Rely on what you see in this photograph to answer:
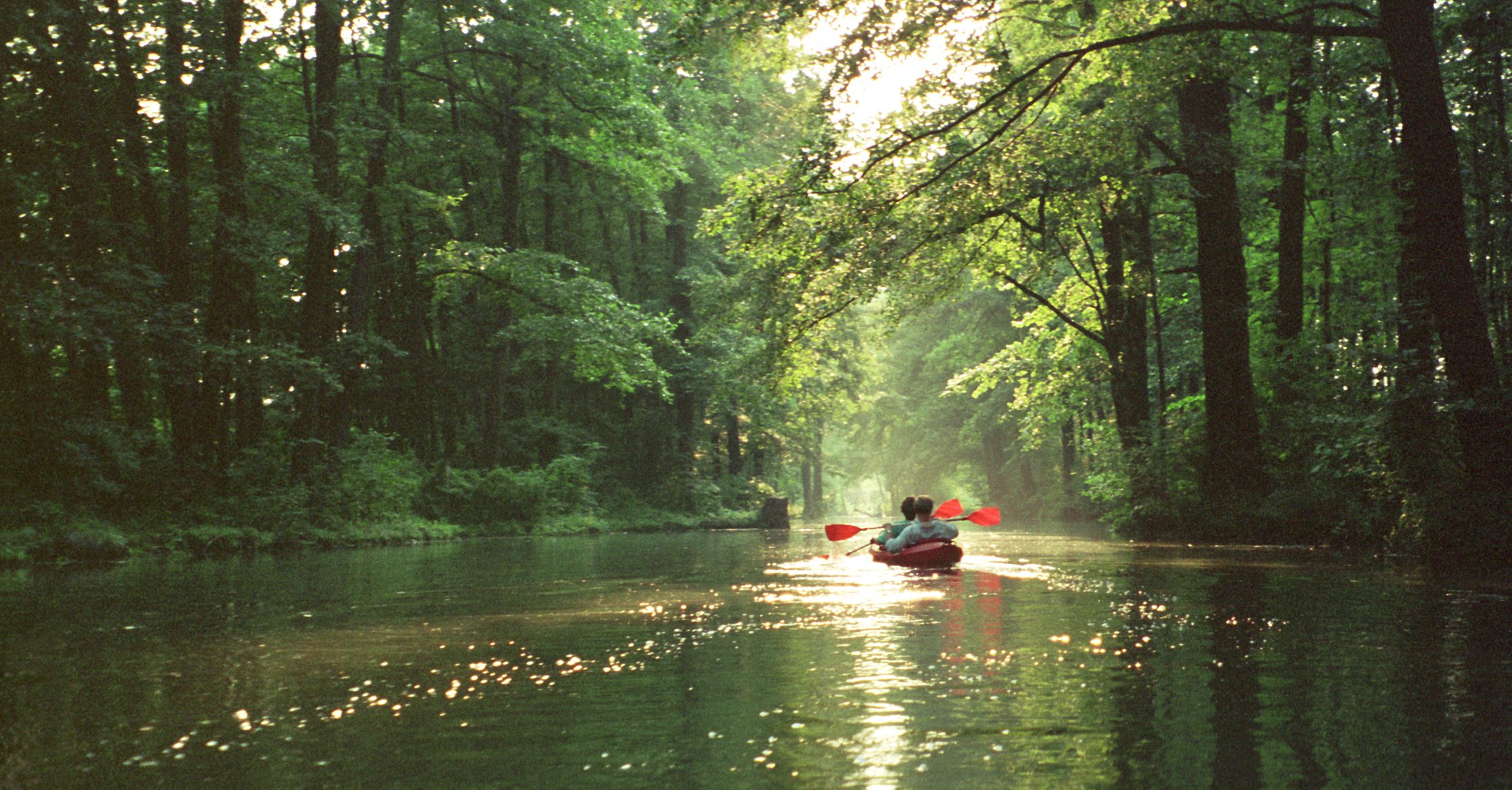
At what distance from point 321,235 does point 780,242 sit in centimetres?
961

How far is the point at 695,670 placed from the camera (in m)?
5.77

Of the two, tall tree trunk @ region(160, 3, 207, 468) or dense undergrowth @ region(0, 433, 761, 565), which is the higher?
tall tree trunk @ region(160, 3, 207, 468)

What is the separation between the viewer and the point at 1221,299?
17.3 meters

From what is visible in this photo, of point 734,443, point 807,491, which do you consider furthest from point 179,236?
point 807,491

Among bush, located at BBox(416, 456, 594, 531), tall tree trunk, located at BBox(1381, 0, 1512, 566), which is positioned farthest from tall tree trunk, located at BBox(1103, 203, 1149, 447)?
bush, located at BBox(416, 456, 594, 531)

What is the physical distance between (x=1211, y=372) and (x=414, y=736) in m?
15.0

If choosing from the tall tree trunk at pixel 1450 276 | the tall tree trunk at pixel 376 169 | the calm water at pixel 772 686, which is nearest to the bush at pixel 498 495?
the tall tree trunk at pixel 376 169

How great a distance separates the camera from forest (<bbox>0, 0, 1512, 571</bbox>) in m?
12.6

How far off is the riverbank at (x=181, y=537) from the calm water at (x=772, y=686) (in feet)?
12.8

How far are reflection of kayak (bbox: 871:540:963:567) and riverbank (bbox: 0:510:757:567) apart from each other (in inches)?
367

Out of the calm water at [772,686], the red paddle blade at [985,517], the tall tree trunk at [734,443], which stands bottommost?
the calm water at [772,686]

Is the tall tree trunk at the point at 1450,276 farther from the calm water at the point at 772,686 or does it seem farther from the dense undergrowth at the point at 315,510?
the dense undergrowth at the point at 315,510

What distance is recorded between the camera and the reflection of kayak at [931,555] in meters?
12.7

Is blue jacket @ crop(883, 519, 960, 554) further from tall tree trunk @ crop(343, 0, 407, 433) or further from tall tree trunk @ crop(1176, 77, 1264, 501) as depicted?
tall tree trunk @ crop(343, 0, 407, 433)
